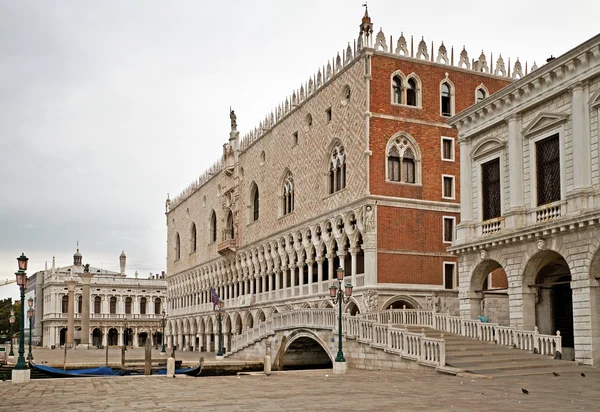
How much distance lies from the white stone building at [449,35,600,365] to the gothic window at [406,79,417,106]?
22.7 ft

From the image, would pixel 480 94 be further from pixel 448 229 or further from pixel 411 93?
pixel 448 229

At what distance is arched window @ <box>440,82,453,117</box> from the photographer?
35.8 metres

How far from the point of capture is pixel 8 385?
20234 mm

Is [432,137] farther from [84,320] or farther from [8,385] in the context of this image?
[84,320]

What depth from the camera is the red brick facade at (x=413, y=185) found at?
Result: 33.4 meters

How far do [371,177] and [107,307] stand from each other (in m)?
64.4

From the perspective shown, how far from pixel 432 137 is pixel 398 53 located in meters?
4.13

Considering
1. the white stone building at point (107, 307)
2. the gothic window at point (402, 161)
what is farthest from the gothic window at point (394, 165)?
the white stone building at point (107, 307)

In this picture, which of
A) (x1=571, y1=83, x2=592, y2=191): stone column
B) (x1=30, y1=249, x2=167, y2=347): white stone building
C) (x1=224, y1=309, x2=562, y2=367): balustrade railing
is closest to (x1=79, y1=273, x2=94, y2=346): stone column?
(x1=30, y1=249, x2=167, y2=347): white stone building

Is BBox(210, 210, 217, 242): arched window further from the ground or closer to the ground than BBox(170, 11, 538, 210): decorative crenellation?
closer to the ground

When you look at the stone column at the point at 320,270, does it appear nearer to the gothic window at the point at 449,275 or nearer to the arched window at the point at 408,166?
the arched window at the point at 408,166

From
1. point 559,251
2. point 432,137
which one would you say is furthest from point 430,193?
point 559,251

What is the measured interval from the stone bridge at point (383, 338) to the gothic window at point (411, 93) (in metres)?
11.0

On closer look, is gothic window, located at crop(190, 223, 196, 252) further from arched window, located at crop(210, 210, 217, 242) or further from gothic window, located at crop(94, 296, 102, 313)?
gothic window, located at crop(94, 296, 102, 313)
